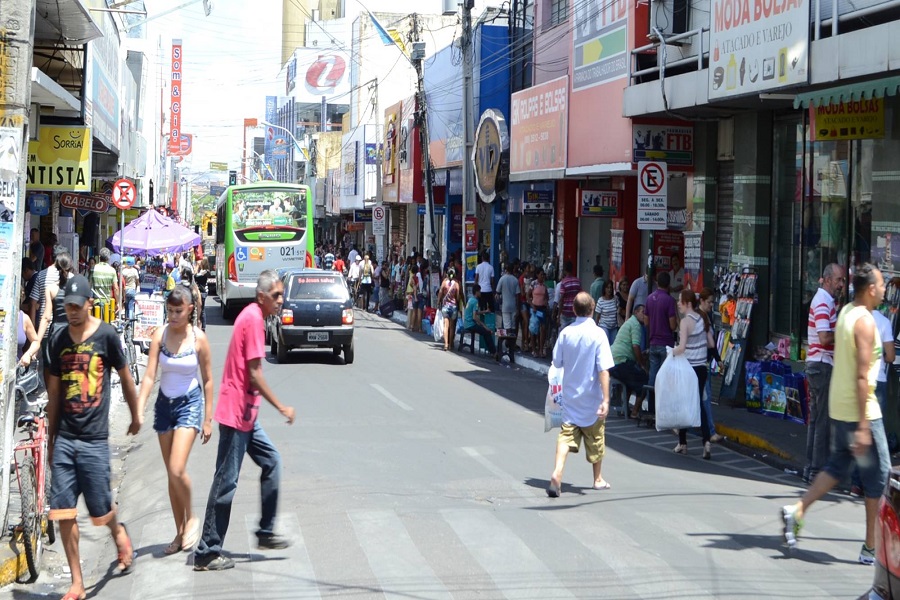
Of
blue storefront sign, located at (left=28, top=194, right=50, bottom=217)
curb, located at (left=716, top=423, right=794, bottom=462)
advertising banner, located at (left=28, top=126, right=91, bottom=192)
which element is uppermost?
advertising banner, located at (left=28, top=126, right=91, bottom=192)

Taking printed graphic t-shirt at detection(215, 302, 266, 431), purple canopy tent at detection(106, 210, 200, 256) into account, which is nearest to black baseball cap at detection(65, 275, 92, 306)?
printed graphic t-shirt at detection(215, 302, 266, 431)

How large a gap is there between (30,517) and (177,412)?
115 centimetres

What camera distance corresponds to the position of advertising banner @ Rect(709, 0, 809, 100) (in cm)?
1262

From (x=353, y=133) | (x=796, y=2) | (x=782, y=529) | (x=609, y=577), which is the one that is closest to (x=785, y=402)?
(x=796, y=2)

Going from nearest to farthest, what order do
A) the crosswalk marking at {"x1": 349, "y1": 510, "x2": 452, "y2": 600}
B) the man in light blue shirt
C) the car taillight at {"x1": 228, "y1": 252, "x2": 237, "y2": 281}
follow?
the crosswalk marking at {"x1": 349, "y1": 510, "x2": 452, "y2": 600}
the man in light blue shirt
the car taillight at {"x1": 228, "y1": 252, "x2": 237, "y2": 281}

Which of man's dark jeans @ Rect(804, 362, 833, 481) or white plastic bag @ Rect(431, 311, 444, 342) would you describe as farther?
white plastic bag @ Rect(431, 311, 444, 342)

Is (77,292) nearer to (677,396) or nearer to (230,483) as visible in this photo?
(230,483)

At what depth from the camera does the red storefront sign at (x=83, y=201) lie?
24859mm

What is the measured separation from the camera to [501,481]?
1009cm

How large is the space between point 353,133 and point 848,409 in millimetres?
53178

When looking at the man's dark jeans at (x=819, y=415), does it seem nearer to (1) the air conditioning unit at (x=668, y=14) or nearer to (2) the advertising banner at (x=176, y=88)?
(1) the air conditioning unit at (x=668, y=14)

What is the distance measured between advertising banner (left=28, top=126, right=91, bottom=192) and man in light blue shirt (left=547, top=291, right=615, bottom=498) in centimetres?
1116

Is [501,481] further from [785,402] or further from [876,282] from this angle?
[785,402]

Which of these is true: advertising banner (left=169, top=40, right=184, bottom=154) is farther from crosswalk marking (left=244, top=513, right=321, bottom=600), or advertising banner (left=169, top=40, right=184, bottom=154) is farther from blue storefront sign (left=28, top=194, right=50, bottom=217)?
crosswalk marking (left=244, top=513, right=321, bottom=600)
